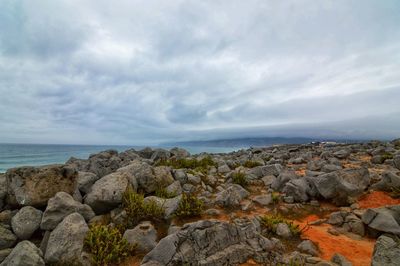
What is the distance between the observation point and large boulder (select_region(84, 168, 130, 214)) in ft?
29.0

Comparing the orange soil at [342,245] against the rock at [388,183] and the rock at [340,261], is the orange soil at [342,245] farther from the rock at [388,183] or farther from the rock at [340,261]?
the rock at [388,183]

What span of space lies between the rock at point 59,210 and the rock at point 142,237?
1.94 metres

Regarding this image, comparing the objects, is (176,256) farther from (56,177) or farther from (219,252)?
(56,177)

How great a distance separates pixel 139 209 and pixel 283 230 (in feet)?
15.6

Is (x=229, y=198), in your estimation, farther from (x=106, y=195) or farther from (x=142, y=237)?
(x=106, y=195)

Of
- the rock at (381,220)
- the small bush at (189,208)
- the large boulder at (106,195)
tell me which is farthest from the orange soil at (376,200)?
the large boulder at (106,195)

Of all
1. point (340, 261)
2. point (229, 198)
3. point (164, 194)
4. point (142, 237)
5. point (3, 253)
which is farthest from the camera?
point (229, 198)

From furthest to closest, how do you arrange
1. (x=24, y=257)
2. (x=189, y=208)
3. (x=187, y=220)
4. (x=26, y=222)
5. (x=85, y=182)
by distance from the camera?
(x=85, y=182) < (x=189, y=208) < (x=187, y=220) < (x=26, y=222) < (x=24, y=257)

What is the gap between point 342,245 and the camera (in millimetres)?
7652

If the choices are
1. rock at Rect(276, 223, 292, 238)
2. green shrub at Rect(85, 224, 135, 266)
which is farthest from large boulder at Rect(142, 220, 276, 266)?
rock at Rect(276, 223, 292, 238)

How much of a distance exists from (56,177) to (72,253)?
3291mm

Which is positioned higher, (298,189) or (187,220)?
(298,189)

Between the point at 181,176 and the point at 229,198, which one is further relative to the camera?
the point at 181,176

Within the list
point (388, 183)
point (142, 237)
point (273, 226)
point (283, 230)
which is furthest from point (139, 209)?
point (388, 183)
